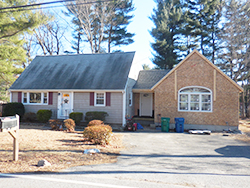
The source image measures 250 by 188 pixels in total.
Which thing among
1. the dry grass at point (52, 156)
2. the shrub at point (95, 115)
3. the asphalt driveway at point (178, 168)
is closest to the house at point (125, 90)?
the shrub at point (95, 115)

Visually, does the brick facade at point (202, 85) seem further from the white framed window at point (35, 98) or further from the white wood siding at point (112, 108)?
the white framed window at point (35, 98)

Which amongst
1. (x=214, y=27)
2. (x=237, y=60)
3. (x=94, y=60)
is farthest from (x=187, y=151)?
(x=214, y=27)

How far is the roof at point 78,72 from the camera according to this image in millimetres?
16766

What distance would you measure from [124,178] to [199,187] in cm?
182

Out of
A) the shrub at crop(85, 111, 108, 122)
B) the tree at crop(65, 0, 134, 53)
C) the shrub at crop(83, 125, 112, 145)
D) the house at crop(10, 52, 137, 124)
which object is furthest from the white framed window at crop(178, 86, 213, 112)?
the tree at crop(65, 0, 134, 53)

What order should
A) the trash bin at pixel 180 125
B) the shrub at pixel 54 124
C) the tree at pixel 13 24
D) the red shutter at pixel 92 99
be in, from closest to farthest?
the shrub at pixel 54 124
the trash bin at pixel 180 125
the red shutter at pixel 92 99
the tree at pixel 13 24

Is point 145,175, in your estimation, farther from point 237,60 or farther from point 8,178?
point 237,60

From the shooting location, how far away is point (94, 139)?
9391 millimetres

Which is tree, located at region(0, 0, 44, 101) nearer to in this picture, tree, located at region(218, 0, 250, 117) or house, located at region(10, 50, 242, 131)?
house, located at region(10, 50, 242, 131)

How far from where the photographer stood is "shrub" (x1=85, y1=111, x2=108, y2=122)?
1542 centimetres

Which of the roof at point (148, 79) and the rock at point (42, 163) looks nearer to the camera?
the rock at point (42, 163)

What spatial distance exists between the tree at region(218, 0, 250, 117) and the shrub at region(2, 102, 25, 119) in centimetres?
2418

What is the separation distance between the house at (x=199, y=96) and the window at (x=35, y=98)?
9.48 m

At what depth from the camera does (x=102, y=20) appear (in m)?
28.7
